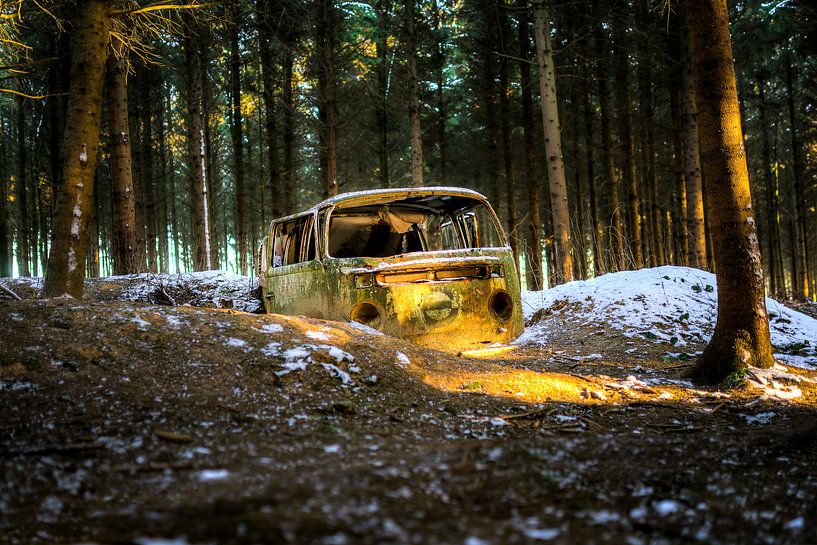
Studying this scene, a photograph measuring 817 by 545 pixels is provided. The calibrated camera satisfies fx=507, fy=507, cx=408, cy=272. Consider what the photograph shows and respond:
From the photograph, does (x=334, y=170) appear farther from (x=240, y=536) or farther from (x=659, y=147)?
(x=659, y=147)

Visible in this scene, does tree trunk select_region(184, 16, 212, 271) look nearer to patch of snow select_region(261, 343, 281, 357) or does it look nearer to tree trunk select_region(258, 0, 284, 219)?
tree trunk select_region(258, 0, 284, 219)

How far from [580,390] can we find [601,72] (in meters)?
14.0

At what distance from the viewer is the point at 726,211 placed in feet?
15.8

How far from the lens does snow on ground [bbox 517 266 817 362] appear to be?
685cm

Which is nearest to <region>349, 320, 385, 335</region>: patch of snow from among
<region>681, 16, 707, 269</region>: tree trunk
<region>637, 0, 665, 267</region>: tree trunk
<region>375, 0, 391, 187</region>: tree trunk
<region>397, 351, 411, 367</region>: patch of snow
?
<region>397, 351, 411, 367</region>: patch of snow

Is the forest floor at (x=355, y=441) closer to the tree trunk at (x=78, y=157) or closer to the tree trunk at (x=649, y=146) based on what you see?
the tree trunk at (x=78, y=157)

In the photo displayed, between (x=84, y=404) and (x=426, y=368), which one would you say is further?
(x=426, y=368)

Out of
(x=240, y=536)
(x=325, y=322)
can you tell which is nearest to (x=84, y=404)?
(x=240, y=536)

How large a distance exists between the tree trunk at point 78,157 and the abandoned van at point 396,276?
7.51ft

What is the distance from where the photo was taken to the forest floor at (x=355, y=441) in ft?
5.61

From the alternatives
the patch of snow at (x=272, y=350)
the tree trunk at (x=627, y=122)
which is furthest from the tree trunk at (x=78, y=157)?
the tree trunk at (x=627, y=122)

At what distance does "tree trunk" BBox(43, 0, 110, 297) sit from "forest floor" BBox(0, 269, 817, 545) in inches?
53.3

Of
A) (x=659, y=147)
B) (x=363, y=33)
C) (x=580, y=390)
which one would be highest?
(x=363, y=33)

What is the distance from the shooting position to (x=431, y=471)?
2203 mm
